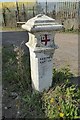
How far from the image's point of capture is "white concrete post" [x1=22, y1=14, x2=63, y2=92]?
16.2ft

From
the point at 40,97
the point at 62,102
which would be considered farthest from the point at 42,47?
the point at 62,102

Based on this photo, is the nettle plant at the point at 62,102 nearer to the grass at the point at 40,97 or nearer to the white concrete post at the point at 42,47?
the grass at the point at 40,97

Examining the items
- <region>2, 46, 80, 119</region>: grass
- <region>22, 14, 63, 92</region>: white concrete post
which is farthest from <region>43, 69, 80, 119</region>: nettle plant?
<region>22, 14, 63, 92</region>: white concrete post

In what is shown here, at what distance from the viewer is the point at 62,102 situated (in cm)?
469

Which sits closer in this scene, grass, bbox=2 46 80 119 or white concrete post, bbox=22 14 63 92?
grass, bbox=2 46 80 119

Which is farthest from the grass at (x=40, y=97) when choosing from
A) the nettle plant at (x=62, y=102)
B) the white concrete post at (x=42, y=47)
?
the white concrete post at (x=42, y=47)

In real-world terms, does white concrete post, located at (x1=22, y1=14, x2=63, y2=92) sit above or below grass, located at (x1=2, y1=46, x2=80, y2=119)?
above

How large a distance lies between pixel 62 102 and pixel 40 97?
57 cm

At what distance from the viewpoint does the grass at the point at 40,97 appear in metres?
4.64

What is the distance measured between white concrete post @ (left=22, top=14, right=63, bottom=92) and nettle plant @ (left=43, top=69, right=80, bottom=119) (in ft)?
0.83

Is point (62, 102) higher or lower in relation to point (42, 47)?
lower

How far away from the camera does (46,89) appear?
5328mm

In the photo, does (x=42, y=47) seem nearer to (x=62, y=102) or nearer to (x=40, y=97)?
(x=40, y=97)

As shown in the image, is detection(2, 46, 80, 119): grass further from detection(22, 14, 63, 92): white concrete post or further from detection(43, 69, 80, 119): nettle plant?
detection(22, 14, 63, 92): white concrete post
